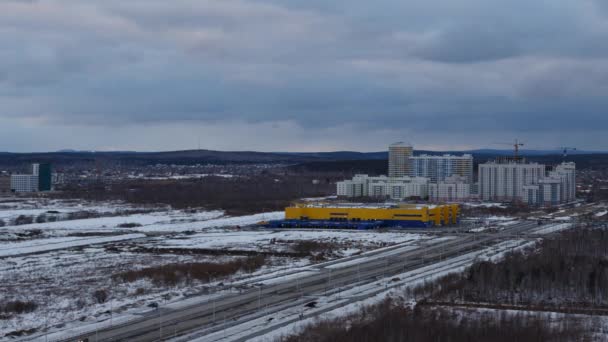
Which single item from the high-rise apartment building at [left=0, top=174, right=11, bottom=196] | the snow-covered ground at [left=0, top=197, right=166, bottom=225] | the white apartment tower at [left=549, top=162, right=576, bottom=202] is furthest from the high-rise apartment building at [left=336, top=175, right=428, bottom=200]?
the high-rise apartment building at [left=0, top=174, right=11, bottom=196]

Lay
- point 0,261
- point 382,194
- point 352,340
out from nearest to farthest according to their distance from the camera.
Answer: point 352,340
point 0,261
point 382,194

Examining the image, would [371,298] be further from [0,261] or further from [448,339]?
[0,261]

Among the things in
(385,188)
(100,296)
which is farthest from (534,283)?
(385,188)

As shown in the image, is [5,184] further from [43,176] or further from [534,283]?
[534,283]

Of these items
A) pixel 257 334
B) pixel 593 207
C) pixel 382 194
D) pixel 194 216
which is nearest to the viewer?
pixel 257 334

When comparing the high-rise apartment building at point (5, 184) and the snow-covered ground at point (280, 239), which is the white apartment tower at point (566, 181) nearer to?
the snow-covered ground at point (280, 239)

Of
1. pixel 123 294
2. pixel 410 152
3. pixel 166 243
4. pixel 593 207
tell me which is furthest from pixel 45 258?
pixel 410 152

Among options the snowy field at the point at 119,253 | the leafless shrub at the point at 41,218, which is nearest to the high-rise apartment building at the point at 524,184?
the snowy field at the point at 119,253
